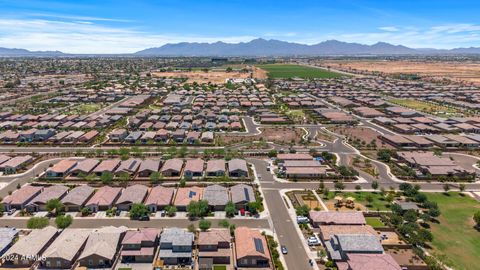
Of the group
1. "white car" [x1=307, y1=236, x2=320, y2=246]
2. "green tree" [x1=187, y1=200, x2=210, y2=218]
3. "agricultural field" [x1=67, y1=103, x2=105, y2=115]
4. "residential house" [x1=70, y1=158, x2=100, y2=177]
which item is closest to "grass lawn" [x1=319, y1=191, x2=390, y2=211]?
"white car" [x1=307, y1=236, x2=320, y2=246]

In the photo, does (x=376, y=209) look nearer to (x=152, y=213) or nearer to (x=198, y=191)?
(x=198, y=191)

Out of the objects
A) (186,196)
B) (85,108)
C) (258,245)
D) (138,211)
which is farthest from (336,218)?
(85,108)

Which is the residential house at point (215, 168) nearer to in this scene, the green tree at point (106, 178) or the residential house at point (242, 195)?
the residential house at point (242, 195)

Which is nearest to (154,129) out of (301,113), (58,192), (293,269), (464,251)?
(58,192)

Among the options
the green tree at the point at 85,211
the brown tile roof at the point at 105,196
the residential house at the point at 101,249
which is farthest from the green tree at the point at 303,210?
the green tree at the point at 85,211

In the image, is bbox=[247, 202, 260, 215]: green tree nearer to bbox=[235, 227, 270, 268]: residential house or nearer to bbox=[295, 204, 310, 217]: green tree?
bbox=[295, 204, 310, 217]: green tree

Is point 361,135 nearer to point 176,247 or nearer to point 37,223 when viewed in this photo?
point 176,247
